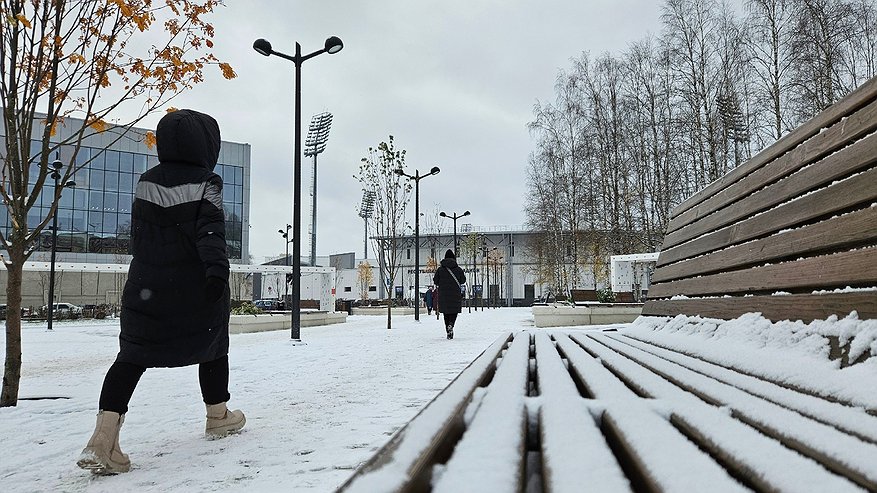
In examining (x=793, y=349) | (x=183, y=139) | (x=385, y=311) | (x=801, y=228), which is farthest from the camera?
(x=385, y=311)

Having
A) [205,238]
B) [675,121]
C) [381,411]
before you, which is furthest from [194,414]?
[675,121]

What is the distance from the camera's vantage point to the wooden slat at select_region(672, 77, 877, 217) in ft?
7.27

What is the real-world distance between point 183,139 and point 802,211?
10.6ft

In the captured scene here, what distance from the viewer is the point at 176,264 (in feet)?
9.66

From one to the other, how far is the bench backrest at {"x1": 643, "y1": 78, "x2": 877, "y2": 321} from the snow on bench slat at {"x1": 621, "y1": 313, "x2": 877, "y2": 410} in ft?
0.23

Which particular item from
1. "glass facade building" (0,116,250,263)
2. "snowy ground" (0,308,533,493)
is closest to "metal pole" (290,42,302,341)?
"snowy ground" (0,308,533,493)

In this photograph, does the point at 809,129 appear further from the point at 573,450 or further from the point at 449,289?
the point at 449,289

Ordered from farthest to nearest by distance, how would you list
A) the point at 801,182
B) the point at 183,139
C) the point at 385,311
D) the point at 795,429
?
the point at 385,311
the point at 183,139
the point at 801,182
the point at 795,429

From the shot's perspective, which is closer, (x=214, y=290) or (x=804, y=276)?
(x=804, y=276)

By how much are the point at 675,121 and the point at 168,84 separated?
19.7 meters

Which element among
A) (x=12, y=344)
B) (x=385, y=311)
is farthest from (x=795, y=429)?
(x=385, y=311)

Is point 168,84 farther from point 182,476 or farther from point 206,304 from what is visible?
point 182,476

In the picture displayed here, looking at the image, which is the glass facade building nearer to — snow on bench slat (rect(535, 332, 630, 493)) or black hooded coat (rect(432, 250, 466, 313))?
black hooded coat (rect(432, 250, 466, 313))

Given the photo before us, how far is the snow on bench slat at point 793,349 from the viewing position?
158 cm
